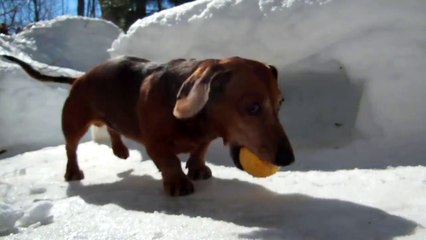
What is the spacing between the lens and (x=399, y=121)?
316 cm

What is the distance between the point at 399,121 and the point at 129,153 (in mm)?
1541

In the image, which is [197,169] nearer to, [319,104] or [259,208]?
[259,208]

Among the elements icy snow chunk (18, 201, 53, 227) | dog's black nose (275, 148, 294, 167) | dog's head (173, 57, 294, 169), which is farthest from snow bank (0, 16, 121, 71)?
dog's black nose (275, 148, 294, 167)

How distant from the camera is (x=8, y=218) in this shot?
6.92 ft

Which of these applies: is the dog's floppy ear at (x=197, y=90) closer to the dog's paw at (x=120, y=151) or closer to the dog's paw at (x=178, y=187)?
the dog's paw at (x=178, y=187)

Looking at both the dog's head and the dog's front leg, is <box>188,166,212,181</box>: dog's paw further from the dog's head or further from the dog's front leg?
the dog's head

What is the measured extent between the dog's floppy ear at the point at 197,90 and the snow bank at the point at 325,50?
1263mm

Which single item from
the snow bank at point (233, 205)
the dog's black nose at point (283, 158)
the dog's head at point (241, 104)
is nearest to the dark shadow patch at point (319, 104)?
the snow bank at point (233, 205)

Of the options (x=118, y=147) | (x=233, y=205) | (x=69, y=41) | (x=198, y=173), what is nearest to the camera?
(x=233, y=205)

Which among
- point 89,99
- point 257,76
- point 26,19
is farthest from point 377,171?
point 26,19

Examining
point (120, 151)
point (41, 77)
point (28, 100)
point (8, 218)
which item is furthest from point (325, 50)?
point (28, 100)

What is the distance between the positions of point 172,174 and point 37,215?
1.89 feet

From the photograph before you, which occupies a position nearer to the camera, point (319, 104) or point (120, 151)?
point (120, 151)

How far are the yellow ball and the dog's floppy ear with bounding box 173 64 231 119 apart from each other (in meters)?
0.25
